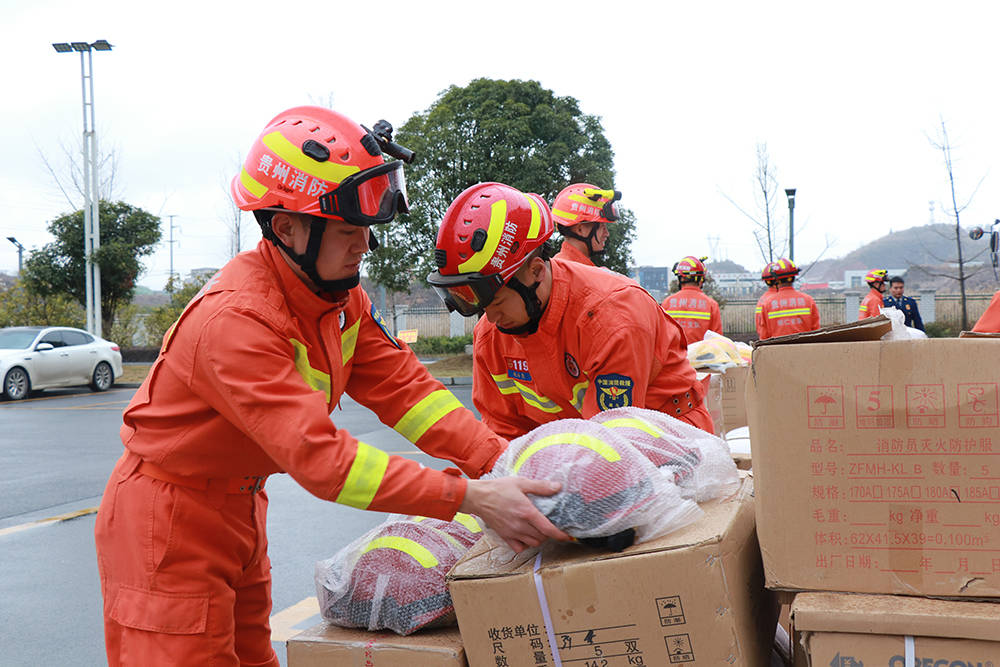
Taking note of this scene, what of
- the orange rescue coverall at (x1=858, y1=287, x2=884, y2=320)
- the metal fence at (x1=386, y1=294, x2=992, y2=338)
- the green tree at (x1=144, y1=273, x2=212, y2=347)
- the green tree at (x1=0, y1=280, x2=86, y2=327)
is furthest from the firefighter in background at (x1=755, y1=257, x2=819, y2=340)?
the green tree at (x1=0, y1=280, x2=86, y2=327)

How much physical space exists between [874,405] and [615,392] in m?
1.02

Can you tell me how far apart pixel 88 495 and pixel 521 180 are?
16.3 meters

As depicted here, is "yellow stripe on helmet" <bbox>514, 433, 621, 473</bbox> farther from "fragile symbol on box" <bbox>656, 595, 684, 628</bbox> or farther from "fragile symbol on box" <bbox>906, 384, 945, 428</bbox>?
"fragile symbol on box" <bbox>906, 384, 945, 428</bbox>

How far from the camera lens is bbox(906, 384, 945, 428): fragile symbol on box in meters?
1.73

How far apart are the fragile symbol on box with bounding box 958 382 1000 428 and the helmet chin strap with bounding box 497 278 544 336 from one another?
4.59 ft

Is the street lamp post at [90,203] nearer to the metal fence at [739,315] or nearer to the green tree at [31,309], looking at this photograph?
the green tree at [31,309]

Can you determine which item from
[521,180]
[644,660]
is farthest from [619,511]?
[521,180]

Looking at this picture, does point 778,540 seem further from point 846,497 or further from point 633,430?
point 633,430

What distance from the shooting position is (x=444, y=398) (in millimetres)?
2570

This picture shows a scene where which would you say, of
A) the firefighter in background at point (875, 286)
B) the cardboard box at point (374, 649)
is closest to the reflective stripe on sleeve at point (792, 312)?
the firefighter in background at point (875, 286)

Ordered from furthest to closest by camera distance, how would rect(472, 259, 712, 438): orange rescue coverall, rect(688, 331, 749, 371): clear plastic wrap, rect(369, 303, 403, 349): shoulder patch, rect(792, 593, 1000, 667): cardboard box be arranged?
rect(688, 331, 749, 371): clear plastic wrap, rect(472, 259, 712, 438): orange rescue coverall, rect(369, 303, 403, 349): shoulder patch, rect(792, 593, 1000, 667): cardboard box

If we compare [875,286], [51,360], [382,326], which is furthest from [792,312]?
[51,360]

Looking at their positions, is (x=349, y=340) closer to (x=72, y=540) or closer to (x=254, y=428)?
(x=254, y=428)

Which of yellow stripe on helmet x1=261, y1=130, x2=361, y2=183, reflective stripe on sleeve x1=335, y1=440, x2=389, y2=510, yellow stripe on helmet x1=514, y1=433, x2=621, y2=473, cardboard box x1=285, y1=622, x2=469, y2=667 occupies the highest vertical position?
yellow stripe on helmet x1=261, y1=130, x2=361, y2=183
